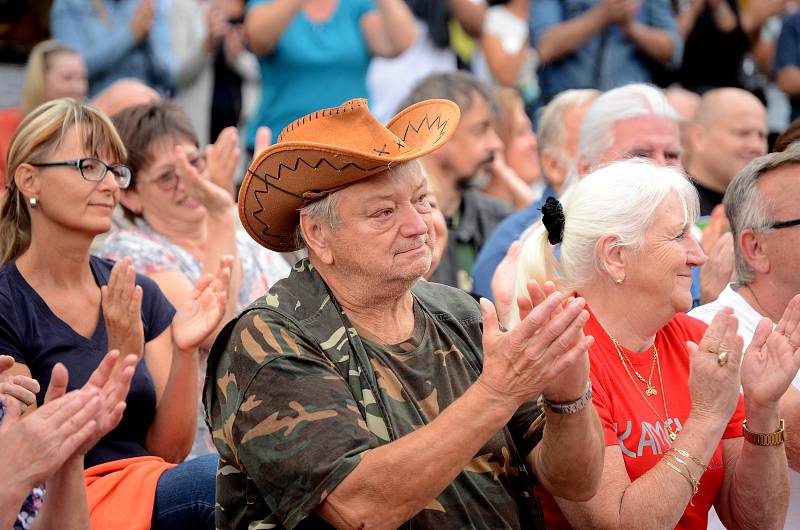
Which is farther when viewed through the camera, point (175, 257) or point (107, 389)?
point (175, 257)

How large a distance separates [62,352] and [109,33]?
3.55 metres

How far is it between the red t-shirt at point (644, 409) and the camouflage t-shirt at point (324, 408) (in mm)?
254

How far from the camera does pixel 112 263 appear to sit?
167 inches

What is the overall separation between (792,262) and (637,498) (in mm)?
1219

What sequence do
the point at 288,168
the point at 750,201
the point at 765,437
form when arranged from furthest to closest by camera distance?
1. the point at 750,201
2. the point at 765,437
3. the point at 288,168

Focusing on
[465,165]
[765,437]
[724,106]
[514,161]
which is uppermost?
[765,437]

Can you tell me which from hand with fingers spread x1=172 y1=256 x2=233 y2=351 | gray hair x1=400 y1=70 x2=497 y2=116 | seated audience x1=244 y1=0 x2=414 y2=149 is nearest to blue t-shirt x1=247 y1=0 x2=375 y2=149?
seated audience x1=244 y1=0 x2=414 y2=149

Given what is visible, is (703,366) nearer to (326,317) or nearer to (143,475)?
(326,317)

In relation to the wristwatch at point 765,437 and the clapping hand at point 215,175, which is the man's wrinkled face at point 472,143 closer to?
the clapping hand at point 215,175

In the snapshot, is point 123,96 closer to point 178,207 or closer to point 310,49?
point 310,49

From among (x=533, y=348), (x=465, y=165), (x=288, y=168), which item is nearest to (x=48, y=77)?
(x=465, y=165)

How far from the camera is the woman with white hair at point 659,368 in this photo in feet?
9.92

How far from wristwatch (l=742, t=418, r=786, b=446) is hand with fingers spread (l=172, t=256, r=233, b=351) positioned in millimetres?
1691

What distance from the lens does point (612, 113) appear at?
504cm
